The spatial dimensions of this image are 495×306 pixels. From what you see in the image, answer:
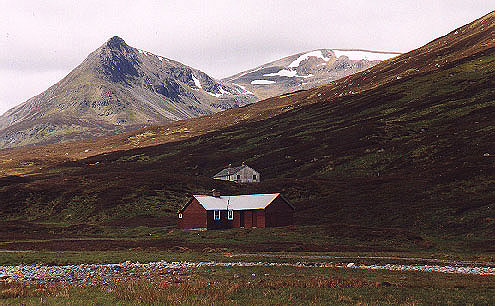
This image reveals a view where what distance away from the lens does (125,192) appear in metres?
115

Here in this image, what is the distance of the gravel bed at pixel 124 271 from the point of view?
33.4m

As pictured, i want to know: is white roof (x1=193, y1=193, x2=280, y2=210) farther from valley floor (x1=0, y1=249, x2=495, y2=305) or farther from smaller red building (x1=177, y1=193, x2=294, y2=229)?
valley floor (x1=0, y1=249, x2=495, y2=305)

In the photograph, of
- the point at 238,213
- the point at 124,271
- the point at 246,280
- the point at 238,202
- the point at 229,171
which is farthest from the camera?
the point at 229,171

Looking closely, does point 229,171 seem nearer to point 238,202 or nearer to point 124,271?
point 238,202

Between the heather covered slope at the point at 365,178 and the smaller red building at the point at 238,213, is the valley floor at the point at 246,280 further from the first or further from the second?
the smaller red building at the point at 238,213

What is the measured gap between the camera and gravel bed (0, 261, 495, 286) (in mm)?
33438

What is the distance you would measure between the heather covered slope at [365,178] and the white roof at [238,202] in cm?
741

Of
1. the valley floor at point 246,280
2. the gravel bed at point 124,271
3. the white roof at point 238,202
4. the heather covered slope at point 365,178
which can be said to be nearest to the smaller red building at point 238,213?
the white roof at point 238,202

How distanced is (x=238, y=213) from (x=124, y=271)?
2084 inches

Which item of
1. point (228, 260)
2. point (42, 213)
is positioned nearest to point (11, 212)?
point (42, 213)

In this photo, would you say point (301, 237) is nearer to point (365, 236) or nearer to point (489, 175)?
point (365, 236)

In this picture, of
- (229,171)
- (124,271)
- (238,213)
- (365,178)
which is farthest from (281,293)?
(229,171)

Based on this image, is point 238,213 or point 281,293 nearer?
point 281,293

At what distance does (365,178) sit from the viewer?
375ft
